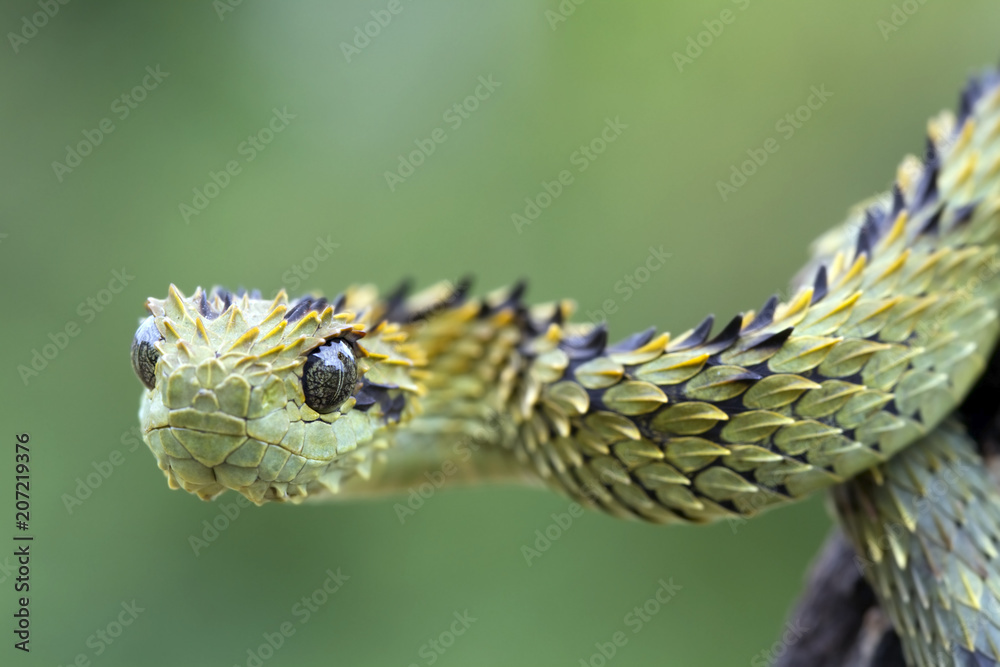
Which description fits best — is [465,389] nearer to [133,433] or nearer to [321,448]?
Result: [321,448]
